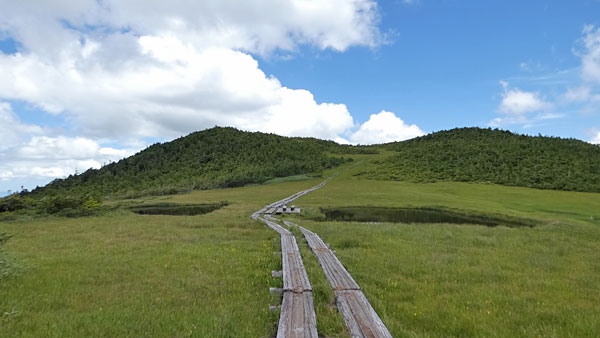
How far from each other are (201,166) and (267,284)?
121501 mm

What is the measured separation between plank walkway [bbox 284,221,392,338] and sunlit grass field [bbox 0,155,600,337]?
0.33m

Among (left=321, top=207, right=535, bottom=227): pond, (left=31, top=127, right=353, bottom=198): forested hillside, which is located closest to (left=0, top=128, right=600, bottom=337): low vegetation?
(left=321, top=207, right=535, bottom=227): pond

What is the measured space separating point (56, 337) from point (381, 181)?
78.8 meters

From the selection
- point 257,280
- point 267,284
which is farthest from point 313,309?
point 257,280

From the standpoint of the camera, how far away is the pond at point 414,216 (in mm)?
33172

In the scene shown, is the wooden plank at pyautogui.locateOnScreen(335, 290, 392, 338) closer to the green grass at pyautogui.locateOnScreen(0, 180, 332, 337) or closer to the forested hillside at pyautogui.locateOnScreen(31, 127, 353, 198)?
the green grass at pyautogui.locateOnScreen(0, 180, 332, 337)

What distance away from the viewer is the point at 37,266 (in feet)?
40.2

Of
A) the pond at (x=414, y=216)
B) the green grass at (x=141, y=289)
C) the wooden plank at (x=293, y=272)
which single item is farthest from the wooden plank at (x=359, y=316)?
the pond at (x=414, y=216)

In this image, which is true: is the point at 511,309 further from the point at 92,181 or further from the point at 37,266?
the point at 92,181

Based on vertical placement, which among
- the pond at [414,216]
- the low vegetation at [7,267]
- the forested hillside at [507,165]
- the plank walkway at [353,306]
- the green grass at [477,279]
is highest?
the forested hillside at [507,165]

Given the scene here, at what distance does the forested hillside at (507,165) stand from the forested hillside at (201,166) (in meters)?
32.2

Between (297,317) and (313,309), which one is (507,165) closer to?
(313,309)

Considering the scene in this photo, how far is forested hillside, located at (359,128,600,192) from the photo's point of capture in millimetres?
66250

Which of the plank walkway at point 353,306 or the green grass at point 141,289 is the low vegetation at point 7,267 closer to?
the green grass at point 141,289
